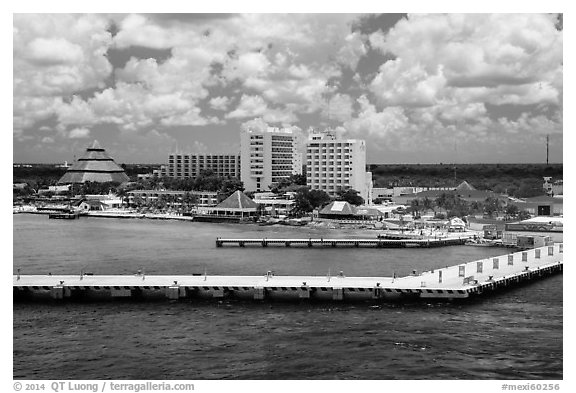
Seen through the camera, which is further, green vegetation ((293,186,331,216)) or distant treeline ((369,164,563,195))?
distant treeline ((369,164,563,195))

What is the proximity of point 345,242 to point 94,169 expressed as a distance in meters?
50.8

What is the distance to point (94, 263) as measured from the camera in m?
28.4

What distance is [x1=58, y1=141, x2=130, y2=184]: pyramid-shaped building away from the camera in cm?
8144

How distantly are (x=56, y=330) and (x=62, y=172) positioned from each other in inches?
2972

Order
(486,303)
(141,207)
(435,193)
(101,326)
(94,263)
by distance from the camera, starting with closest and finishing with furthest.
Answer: (101,326), (486,303), (94,263), (435,193), (141,207)

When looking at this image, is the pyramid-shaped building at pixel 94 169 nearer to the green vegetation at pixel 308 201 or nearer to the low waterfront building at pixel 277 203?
the low waterfront building at pixel 277 203

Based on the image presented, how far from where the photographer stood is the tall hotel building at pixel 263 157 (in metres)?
69.4

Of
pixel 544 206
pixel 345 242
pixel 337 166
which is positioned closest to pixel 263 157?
pixel 337 166

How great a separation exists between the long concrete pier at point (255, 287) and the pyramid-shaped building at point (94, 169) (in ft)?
195

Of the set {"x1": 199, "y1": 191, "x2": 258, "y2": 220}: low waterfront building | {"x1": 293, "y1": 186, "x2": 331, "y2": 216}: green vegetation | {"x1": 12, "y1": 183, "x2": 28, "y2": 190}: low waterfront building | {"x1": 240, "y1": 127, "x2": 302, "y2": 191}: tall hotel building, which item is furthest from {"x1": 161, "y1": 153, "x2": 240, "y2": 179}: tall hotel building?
{"x1": 293, "y1": 186, "x2": 331, "y2": 216}: green vegetation

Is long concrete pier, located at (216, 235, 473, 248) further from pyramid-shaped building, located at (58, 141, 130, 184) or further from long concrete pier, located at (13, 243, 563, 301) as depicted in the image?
pyramid-shaped building, located at (58, 141, 130, 184)

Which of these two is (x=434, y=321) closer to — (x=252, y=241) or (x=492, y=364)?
(x=492, y=364)

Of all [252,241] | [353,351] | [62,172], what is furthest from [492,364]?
[62,172]

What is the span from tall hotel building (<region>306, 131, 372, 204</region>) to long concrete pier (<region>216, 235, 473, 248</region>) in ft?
75.0
